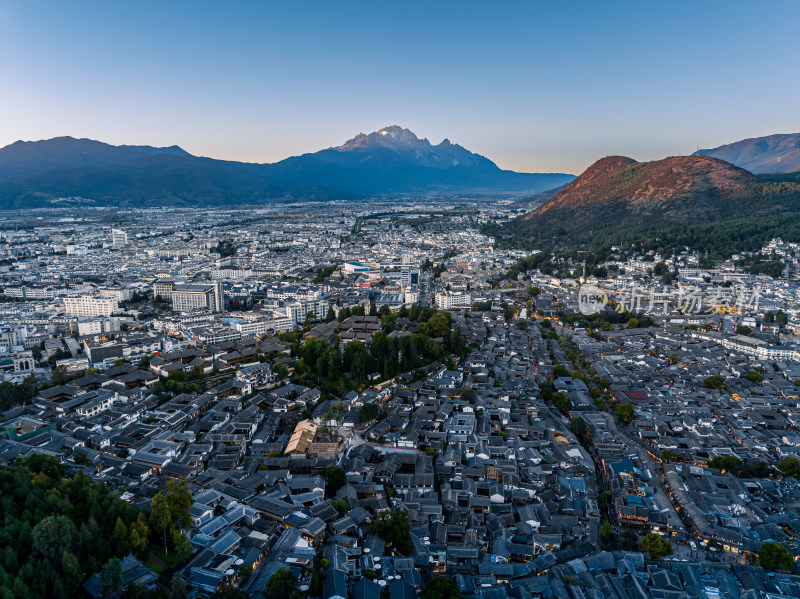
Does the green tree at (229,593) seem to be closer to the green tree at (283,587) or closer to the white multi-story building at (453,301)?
the green tree at (283,587)

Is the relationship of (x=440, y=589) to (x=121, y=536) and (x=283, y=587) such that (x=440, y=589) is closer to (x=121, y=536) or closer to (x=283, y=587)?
(x=283, y=587)

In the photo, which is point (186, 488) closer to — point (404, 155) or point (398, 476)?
point (398, 476)

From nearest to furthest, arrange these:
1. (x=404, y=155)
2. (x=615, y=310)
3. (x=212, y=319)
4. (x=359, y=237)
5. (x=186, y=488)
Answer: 1. (x=186, y=488)
2. (x=212, y=319)
3. (x=615, y=310)
4. (x=359, y=237)
5. (x=404, y=155)

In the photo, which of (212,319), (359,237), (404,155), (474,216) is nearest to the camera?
(212,319)

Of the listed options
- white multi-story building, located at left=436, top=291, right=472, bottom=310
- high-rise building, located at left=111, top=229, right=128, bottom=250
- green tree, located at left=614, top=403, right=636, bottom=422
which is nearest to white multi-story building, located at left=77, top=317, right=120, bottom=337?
white multi-story building, located at left=436, top=291, right=472, bottom=310

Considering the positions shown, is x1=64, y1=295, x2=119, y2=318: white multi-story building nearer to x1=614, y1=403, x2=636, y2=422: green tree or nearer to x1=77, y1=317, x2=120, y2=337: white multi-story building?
x1=77, y1=317, x2=120, y2=337: white multi-story building

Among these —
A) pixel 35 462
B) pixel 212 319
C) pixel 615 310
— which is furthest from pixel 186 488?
pixel 615 310

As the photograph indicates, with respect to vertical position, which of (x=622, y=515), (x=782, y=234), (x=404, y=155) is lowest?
(x=622, y=515)
